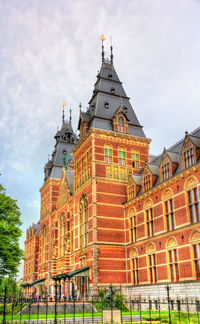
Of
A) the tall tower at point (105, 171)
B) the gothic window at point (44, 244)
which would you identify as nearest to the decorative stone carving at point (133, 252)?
the tall tower at point (105, 171)

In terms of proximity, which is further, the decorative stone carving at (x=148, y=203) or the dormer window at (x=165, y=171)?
the decorative stone carving at (x=148, y=203)

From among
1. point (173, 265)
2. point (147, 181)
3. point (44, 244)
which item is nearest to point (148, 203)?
point (147, 181)

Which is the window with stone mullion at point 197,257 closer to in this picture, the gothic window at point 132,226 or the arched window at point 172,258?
the arched window at point 172,258

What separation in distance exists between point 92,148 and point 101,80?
433 inches

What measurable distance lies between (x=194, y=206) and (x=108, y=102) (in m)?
21.0

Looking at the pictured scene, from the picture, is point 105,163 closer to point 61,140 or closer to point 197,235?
point 197,235

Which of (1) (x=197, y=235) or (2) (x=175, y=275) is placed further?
(2) (x=175, y=275)

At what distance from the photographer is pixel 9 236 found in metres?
32.1

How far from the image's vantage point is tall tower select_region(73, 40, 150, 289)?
118ft

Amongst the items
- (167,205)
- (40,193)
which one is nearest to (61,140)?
(40,193)

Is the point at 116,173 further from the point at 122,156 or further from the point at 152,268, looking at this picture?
the point at 152,268

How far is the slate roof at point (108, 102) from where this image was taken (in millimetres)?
41250

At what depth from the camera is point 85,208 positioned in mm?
40281

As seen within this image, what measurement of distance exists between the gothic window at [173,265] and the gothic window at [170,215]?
2.11m
